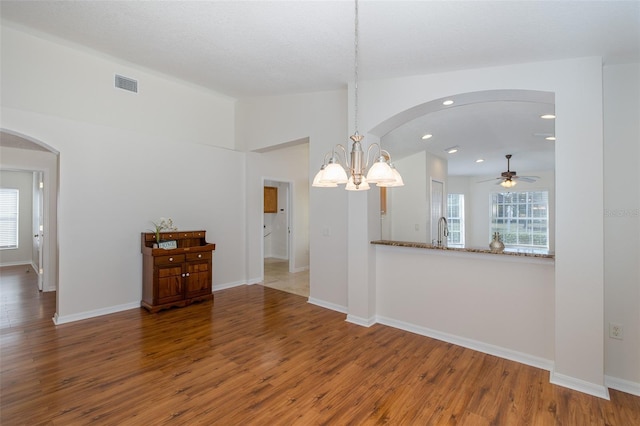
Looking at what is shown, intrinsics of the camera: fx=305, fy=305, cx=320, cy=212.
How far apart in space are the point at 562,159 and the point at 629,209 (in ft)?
2.10

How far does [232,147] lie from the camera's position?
580 centimetres

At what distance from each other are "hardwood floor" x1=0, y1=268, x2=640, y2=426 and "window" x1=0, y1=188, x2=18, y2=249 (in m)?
5.39

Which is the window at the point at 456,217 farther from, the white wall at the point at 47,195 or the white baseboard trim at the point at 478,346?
the white wall at the point at 47,195

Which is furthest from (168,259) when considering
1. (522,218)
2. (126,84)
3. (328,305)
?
(522,218)

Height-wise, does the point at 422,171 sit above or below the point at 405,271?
above

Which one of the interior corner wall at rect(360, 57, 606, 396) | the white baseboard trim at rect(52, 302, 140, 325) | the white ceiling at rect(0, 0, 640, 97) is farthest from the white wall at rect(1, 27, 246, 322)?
the interior corner wall at rect(360, 57, 606, 396)

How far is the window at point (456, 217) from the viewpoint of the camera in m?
9.77

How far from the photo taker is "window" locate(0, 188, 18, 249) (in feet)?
24.1

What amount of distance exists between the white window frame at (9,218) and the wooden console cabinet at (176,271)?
5.84m

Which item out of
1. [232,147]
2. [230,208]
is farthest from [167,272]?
[232,147]

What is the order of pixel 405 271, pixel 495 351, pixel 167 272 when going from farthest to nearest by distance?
pixel 167 272, pixel 405 271, pixel 495 351

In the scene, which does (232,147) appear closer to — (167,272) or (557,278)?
(167,272)

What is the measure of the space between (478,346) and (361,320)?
128 cm

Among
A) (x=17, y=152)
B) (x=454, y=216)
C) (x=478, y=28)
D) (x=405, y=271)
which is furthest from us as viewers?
(x=454, y=216)
